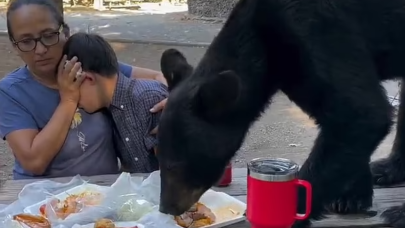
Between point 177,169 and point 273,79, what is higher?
point 273,79

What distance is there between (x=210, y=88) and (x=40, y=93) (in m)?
0.90

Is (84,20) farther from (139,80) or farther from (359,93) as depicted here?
(359,93)

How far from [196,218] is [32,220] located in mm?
431

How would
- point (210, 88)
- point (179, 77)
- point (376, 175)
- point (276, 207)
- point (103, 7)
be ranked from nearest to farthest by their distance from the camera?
point (276, 207), point (210, 88), point (179, 77), point (376, 175), point (103, 7)

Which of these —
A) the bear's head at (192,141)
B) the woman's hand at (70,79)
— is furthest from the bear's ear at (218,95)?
the woman's hand at (70,79)

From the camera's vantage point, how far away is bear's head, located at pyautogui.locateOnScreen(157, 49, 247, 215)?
1876 millimetres

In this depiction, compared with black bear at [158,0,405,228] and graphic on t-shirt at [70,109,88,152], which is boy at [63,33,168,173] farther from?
black bear at [158,0,405,228]

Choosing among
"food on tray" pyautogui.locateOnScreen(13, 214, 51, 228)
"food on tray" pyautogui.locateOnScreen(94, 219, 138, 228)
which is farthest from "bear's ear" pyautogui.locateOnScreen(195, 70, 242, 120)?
"food on tray" pyautogui.locateOnScreen(13, 214, 51, 228)

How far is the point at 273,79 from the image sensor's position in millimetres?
2203

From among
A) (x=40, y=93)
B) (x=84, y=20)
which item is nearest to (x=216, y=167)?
(x=40, y=93)

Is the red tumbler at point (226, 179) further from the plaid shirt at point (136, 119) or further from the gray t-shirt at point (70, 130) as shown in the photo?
the gray t-shirt at point (70, 130)

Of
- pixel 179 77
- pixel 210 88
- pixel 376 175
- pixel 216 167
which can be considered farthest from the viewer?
pixel 376 175

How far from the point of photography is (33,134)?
7.89 ft

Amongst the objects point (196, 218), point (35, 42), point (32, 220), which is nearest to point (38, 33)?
point (35, 42)
